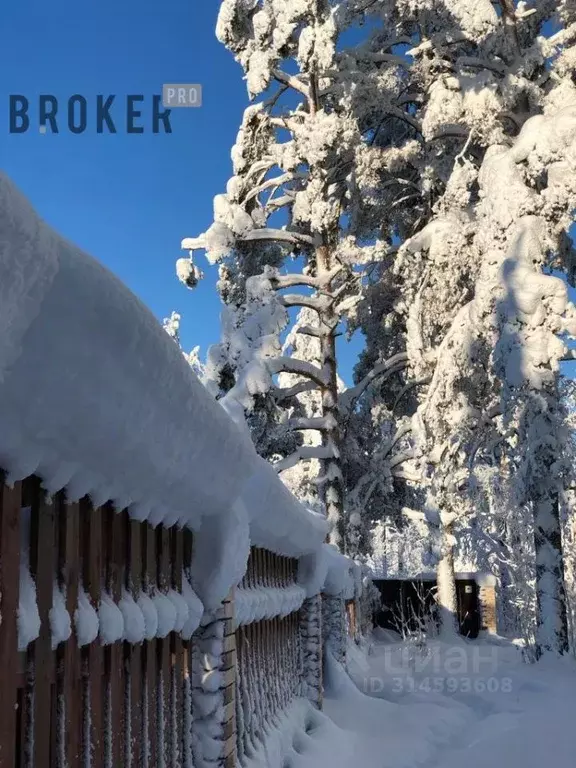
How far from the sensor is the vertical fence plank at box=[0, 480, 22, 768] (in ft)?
5.01

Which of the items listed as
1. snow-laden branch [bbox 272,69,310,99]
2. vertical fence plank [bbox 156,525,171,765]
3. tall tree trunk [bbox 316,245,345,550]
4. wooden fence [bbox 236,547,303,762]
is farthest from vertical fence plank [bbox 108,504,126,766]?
snow-laden branch [bbox 272,69,310,99]

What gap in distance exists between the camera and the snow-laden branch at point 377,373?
16703mm

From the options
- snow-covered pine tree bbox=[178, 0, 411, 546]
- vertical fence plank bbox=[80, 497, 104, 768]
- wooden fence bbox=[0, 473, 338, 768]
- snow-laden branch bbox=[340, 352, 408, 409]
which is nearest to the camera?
wooden fence bbox=[0, 473, 338, 768]

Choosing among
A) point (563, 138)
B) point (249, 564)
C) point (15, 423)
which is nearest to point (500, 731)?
point (249, 564)

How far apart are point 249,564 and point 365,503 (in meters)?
13.0

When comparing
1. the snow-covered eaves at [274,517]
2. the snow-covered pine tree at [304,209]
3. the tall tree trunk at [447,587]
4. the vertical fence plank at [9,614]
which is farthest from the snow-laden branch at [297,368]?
the vertical fence plank at [9,614]

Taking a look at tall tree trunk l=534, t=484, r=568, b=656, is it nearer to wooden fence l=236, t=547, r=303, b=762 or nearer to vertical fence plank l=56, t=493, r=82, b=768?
wooden fence l=236, t=547, r=303, b=762

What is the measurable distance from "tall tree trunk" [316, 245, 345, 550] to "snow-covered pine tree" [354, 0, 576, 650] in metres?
1.75

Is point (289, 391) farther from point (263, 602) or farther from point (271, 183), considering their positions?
point (263, 602)

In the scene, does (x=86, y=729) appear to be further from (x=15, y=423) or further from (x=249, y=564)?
(x=249, y=564)

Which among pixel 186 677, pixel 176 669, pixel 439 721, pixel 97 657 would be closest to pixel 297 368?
pixel 439 721

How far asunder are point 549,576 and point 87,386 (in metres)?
10.6

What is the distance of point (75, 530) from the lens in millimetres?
1930

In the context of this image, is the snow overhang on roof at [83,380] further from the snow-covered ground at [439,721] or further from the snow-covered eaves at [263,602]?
the snow-covered ground at [439,721]
